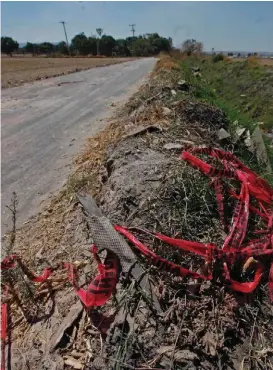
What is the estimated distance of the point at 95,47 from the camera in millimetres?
88188

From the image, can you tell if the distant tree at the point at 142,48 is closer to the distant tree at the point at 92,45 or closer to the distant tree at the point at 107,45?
the distant tree at the point at 107,45

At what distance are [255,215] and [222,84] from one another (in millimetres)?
21579

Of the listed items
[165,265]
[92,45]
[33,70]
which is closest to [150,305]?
[165,265]

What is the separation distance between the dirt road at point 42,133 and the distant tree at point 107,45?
74.3 meters

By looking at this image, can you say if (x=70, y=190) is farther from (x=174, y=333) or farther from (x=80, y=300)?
(x=174, y=333)

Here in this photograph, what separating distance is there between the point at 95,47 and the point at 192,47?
36.2 metres

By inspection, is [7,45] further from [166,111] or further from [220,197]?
[220,197]

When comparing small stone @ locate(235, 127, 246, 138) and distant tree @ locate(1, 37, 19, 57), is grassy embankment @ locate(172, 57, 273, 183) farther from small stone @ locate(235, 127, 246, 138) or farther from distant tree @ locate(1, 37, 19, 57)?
distant tree @ locate(1, 37, 19, 57)

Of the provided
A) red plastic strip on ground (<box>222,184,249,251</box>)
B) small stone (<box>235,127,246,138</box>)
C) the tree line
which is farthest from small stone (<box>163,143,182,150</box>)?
the tree line

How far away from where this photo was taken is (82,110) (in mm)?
13469

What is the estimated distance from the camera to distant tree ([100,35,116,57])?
88.9 meters

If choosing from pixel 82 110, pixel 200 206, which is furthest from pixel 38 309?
pixel 82 110

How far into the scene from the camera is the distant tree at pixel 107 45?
292 feet

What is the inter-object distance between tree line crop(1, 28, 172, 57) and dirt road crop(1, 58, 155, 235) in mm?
70754
